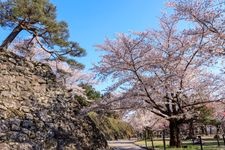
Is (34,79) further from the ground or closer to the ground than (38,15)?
closer to the ground

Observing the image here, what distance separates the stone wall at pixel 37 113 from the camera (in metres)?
11.2

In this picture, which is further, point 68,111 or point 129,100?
point 129,100

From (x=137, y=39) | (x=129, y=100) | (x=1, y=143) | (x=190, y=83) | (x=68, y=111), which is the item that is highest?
(x=137, y=39)

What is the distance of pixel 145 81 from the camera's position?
17594mm

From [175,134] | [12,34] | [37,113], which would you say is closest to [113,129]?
[175,134]

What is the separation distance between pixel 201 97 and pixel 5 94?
12167mm

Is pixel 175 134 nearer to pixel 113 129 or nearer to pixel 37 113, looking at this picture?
pixel 37 113

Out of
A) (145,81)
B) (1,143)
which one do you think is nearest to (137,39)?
(145,81)

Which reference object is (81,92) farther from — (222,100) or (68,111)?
(68,111)

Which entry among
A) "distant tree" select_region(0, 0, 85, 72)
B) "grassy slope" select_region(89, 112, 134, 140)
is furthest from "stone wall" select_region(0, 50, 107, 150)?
"grassy slope" select_region(89, 112, 134, 140)

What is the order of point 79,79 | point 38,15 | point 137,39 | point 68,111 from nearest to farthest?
point 68,111 → point 38,15 → point 137,39 → point 79,79

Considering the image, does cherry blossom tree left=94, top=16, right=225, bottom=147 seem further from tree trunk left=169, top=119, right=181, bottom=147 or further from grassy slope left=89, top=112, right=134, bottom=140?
grassy slope left=89, top=112, right=134, bottom=140

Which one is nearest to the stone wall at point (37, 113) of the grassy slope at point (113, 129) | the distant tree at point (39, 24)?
the distant tree at point (39, 24)

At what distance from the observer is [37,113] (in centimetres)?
1199
